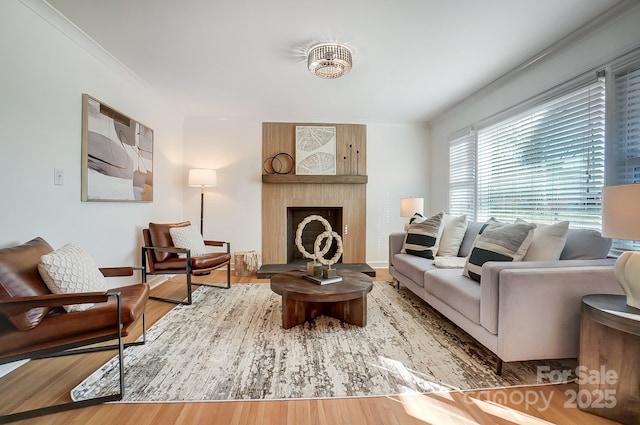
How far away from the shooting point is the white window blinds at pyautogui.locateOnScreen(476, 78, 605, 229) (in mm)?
2188

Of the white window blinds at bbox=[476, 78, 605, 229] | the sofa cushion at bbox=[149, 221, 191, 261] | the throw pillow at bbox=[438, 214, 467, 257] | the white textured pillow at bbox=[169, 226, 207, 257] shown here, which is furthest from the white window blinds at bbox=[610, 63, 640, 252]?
the sofa cushion at bbox=[149, 221, 191, 261]

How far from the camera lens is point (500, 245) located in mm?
2139

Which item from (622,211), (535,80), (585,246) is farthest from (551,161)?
(622,211)

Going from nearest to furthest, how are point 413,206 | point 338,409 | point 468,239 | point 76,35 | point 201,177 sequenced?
1. point 338,409
2. point 76,35
3. point 468,239
4. point 413,206
5. point 201,177

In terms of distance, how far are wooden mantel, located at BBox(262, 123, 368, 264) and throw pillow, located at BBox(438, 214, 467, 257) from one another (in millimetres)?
1696

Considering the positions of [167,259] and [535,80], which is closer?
[535,80]

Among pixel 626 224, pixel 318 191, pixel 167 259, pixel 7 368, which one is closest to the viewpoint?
pixel 626 224

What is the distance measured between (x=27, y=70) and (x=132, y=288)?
5.36 feet

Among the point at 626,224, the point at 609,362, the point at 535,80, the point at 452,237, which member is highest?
the point at 535,80

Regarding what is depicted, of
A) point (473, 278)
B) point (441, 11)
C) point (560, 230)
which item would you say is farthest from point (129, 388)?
point (441, 11)

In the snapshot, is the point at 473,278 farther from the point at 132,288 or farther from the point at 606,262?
the point at 132,288

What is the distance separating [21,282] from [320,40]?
2593mm

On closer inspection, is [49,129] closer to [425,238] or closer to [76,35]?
[76,35]

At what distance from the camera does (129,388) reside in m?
1.60
